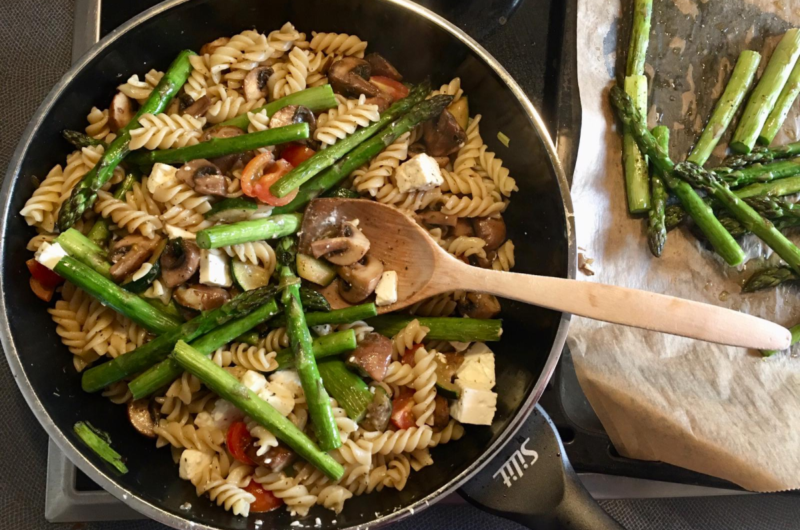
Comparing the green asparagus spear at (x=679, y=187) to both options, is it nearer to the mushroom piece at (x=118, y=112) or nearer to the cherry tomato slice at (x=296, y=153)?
the cherry tomato slice at (x=296, y=153)

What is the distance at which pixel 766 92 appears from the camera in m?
3.54

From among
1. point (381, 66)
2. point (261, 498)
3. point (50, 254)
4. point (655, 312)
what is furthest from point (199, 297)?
point (655, 312)

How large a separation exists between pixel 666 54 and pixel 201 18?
115 inches

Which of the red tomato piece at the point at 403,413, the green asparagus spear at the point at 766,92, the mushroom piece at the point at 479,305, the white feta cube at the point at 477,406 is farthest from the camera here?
the green asparagus spear at the point at 766,92

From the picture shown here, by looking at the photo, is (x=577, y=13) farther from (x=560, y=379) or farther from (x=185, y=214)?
(x=185, y=214)

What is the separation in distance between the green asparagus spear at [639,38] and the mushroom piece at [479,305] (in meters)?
1.78

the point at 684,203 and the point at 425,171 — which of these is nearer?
the point at 425,171

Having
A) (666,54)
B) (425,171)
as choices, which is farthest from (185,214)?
(666,54)

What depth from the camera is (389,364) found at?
2693 millimetres

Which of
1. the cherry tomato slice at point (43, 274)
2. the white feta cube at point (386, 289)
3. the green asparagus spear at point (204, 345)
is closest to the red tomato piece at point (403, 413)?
the white feta cube at point (386, 289)

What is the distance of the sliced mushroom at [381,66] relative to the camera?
10.1ft

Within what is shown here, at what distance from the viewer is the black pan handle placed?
250 centimetres

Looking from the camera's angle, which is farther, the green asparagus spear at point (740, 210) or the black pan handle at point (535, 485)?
the green asparagus spear at point (740, 210)

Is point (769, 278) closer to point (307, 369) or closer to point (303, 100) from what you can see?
point (307, 369)
